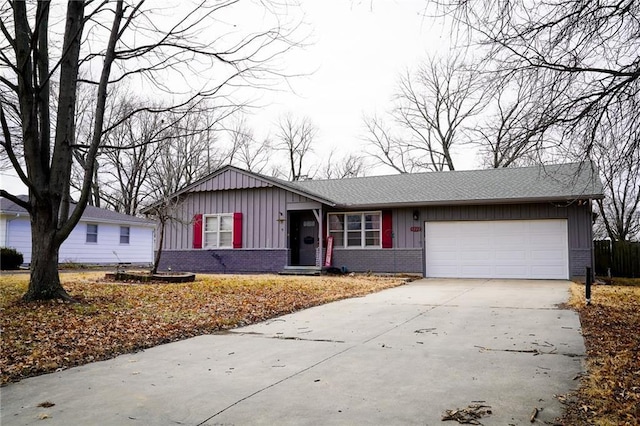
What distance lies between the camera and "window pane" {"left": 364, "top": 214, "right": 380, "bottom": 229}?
1905 centimetres

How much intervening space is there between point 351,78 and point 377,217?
1283cm

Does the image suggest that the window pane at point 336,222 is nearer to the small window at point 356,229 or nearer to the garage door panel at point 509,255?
the small window at point 356,229

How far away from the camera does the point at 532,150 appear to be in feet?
23.3

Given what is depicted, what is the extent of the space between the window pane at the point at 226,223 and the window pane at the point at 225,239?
21cm

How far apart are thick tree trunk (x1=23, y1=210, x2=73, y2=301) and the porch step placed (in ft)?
32.6

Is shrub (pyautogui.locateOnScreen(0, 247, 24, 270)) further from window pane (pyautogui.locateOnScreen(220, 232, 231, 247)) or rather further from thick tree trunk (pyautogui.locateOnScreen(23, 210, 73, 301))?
thick tree trunk (pyautogui.locateOnScreen(23, 210, 73, 301))

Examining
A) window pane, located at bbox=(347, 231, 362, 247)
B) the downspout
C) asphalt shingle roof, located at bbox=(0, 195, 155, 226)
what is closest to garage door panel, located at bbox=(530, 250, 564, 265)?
window pane, located at bbox=(347, 231, 362, 247)

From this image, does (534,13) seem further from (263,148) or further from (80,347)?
(263,148)

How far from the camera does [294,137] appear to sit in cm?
4109

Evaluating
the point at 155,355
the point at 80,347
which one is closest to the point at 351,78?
the point at 155,355

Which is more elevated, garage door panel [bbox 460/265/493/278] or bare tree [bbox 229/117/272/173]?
bare tree [bbox 229/117/272/173]

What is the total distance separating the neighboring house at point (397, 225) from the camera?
16.5 metres

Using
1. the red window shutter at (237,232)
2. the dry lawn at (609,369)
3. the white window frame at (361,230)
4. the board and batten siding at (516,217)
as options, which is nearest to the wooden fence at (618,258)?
the board and batten siding at (516,217)

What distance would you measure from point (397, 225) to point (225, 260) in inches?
275
